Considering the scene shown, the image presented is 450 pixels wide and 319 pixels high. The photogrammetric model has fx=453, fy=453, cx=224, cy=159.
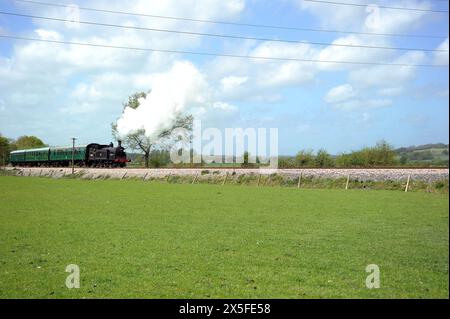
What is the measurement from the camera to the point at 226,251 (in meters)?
9.44

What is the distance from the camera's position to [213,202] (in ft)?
64.9

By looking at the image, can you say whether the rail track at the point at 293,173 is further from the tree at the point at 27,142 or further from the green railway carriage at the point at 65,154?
the tree at the point at 27,142

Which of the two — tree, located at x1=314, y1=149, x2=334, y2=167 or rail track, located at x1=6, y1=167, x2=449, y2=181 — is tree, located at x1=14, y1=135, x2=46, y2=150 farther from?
tree, located at x1=314, y1=149, x2=334, y2=167

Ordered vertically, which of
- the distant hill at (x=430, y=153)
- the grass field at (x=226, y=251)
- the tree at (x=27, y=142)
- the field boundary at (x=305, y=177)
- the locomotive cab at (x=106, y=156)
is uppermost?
the tree at (x=27, y=142)

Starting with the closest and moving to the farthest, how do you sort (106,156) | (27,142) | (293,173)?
1. (293,173)
2. (106,156)
3. (27,142)

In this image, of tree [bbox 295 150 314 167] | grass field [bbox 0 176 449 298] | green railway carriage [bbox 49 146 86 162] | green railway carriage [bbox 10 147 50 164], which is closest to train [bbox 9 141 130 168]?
green railway carriage [bbox 49 146 86 162]

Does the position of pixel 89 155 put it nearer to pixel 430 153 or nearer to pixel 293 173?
pixel 293 173

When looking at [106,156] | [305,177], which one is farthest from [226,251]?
[106,156]

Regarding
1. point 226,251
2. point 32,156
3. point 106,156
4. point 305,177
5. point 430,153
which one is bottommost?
point 226,251

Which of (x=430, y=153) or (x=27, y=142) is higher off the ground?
(x=27, y=142)

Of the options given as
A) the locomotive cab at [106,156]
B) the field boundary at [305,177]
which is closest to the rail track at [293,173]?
the field boundary at [305,177]

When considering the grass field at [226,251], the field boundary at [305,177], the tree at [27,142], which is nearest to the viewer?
the grass field at [226,251]

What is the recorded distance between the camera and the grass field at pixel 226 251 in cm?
679

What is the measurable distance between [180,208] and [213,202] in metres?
2.57
